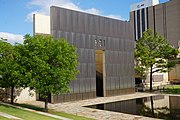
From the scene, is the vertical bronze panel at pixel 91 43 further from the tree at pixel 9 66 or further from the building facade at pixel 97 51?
the tree at pixel 9 66

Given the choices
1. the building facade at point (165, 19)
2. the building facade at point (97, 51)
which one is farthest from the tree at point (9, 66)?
the building facade at point (165, 19)

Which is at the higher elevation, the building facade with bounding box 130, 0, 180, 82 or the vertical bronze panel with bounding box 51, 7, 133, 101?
the building facade with bounding box 130, 0, 180, 82

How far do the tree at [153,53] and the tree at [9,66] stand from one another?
1949cm

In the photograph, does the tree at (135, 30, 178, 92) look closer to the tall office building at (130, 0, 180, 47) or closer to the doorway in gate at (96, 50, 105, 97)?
the doorway in gate at (96, 50, 105, 97)

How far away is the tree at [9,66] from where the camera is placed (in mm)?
15786

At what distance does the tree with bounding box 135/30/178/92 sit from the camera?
32.4 m

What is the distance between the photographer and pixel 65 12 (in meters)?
23.4

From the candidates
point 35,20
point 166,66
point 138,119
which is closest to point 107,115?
point 138,119

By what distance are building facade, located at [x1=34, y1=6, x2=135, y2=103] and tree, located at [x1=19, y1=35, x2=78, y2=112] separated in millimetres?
6105

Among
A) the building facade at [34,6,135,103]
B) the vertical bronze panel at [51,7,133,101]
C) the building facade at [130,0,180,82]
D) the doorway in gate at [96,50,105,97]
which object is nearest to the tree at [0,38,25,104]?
the building facade at [34,6,135,103]

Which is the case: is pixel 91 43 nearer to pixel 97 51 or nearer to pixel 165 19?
pixel 97 51

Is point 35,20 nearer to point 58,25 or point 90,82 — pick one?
point 58,25

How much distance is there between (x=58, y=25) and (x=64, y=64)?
7448mm

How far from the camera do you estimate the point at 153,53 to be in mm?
32719
